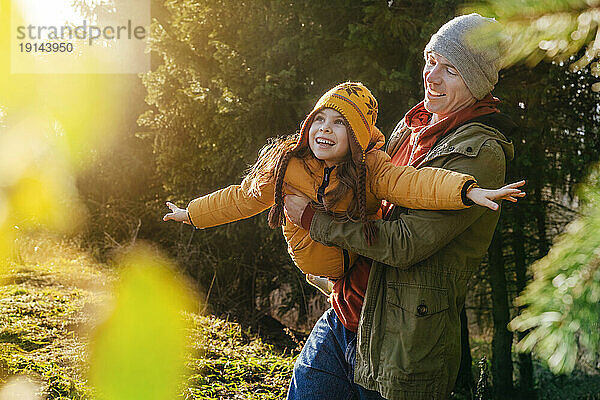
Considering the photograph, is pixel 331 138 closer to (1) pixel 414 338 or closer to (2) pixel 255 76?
(1) pixel 414 338

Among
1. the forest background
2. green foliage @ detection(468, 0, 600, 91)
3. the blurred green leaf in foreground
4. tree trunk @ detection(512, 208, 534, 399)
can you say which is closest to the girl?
green foliage @ detection(468, 0, 600, 91)

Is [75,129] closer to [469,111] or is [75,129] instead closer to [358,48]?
[358,48]

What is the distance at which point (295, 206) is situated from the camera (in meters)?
1.94

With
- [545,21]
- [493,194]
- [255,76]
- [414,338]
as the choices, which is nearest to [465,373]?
[255,76]

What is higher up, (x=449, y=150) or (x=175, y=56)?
(x=175, y=56)

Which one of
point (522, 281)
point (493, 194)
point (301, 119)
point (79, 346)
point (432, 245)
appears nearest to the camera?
point (493, 194)

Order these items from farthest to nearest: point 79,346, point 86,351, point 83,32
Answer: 1. point 83,32
2. point 79,346
3. point 86,351

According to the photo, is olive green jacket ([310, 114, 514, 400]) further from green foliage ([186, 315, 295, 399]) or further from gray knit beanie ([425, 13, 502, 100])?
green foliage ([186, 315, 295, 399])

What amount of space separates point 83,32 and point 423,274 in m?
7.62

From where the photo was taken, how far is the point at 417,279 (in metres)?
1.78

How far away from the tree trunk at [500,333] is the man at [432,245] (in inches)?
117

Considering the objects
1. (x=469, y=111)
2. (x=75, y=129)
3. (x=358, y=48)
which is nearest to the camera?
(x=469, y=111)

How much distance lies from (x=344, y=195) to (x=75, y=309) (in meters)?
3.82

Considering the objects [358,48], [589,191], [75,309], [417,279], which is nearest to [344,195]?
[417,279]
